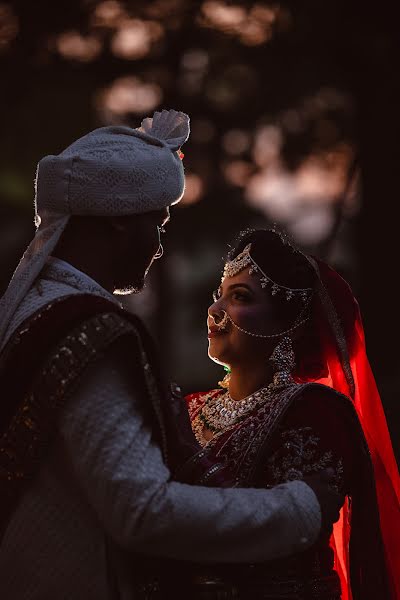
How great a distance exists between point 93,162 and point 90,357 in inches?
20.8

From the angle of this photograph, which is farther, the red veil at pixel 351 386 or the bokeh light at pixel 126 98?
the bokeh light at pixel 126 98

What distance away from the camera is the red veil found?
290cm

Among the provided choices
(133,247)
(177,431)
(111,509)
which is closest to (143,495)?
(111,509)

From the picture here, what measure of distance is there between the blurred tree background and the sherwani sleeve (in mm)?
5376

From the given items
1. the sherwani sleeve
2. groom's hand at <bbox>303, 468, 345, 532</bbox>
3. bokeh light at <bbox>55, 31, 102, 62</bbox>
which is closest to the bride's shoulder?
groom's hand at <bbox>303, 468, 345, 532</bbox>

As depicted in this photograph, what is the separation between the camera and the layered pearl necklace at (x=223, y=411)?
2.91 meters

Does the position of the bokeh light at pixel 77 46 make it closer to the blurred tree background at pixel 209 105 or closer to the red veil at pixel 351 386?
the blurred tree background at pixel 209 105

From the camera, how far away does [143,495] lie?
179 cm

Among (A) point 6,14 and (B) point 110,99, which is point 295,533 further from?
(A) point 6,14

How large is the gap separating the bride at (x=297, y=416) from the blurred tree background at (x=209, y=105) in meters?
4.16

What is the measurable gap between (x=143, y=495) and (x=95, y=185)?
0.76 metres

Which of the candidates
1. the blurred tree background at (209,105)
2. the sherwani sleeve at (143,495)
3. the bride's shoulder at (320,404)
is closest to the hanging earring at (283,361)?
the bride's shoulder at (320,404)

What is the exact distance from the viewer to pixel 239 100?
7617 mm

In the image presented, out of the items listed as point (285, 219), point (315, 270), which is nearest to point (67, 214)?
point (315, 270)
